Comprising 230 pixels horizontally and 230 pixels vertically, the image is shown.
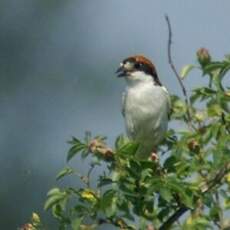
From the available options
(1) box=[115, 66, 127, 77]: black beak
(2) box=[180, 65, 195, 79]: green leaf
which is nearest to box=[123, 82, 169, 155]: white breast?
(1) box=[115, 66, 127, 77]: black beak

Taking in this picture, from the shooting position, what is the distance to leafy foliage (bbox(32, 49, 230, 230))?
5223 millimetres

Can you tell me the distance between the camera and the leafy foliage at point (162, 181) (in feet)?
17.1

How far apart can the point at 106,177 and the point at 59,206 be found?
0.79ft

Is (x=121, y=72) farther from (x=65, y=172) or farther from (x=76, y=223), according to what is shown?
(x=76, y=223)

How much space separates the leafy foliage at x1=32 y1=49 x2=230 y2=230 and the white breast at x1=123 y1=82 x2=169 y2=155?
1.96 meters

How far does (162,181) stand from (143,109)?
245cm

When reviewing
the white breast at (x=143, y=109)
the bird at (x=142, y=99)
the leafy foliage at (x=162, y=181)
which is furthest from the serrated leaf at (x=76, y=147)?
the white breast at (x=143, y=109)

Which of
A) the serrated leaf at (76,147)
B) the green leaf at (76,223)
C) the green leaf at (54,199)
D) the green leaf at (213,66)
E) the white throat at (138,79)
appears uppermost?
the white throat at (138,79)

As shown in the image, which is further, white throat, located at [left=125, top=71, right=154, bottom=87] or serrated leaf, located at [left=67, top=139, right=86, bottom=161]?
white throat, located at [left=125, top=71, right=154, bottom=87]

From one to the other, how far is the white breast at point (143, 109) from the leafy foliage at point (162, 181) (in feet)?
6.43

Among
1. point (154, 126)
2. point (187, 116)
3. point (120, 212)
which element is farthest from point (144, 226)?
point (154, 126)

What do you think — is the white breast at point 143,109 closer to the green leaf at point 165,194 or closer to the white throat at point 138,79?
the white throat at point 138,79

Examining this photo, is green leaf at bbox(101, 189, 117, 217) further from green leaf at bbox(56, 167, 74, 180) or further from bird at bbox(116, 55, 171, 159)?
bird at bbox(116, 55, 171, 159)

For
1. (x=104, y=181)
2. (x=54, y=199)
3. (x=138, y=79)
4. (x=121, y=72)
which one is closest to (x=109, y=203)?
(x=104, y=181)
